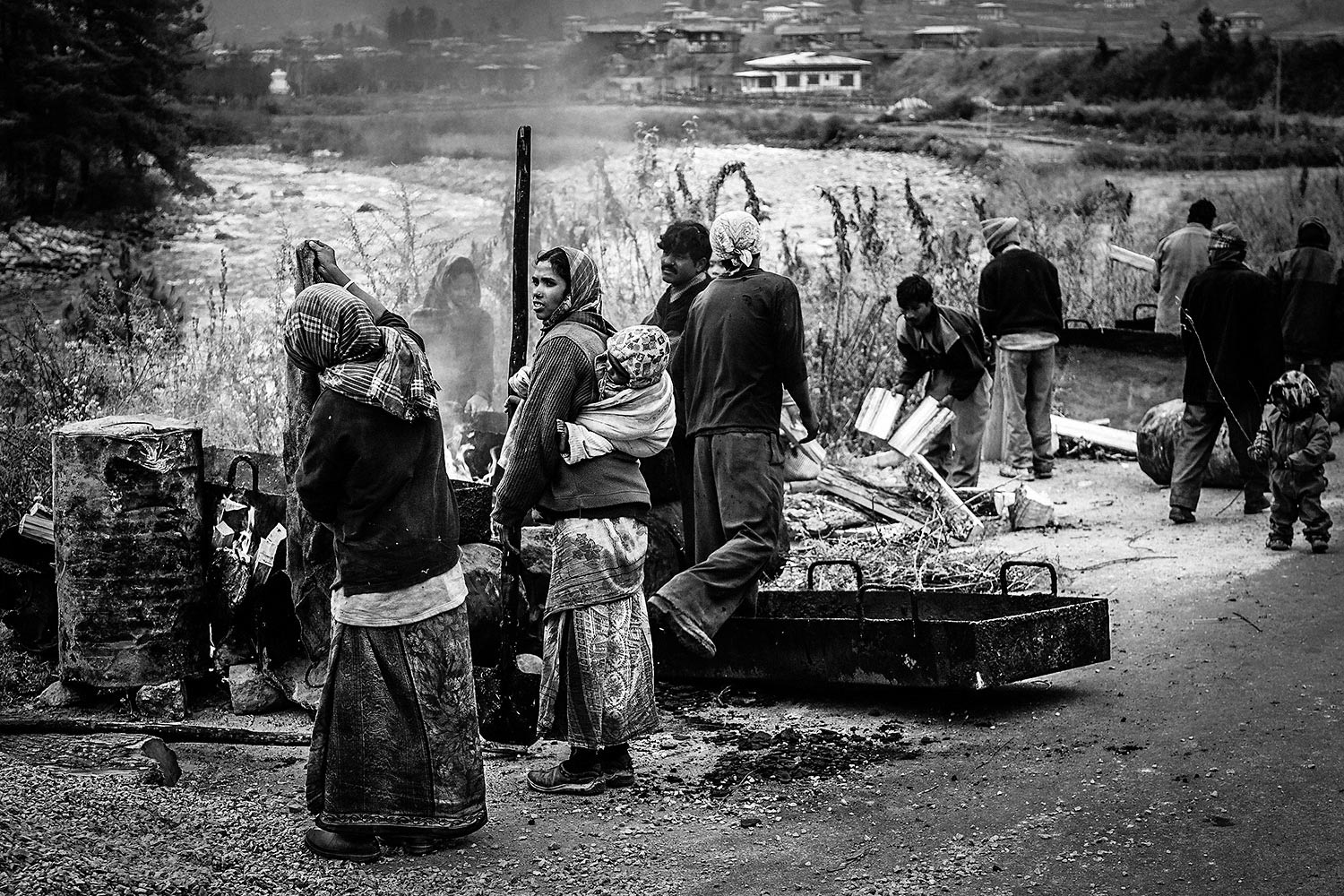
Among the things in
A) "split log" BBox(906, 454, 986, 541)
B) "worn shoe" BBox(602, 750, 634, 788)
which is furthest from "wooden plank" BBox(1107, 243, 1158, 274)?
"worn shoe" BBox(602, 750, 634, 788)

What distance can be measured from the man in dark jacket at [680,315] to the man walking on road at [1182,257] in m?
6.90

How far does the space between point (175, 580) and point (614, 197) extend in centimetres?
901

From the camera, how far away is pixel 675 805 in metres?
5.13

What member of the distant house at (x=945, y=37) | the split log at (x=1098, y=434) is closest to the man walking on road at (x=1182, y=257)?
the split log at (x=1098, y=434)

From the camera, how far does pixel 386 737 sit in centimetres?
451

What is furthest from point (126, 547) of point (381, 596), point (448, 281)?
point (448, 281)

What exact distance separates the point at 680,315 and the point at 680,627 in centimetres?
179

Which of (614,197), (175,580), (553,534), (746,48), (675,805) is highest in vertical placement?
(746,48)

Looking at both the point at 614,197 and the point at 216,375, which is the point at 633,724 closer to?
the point at 216,375

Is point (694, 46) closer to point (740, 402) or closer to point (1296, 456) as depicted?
point (1296, 456)

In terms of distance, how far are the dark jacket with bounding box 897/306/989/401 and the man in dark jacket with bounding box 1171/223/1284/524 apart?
57.0 inches

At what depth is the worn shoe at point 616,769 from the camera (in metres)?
5.25

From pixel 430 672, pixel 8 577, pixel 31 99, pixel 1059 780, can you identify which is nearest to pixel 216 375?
pixel 31 99

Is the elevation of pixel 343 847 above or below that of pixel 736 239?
below
